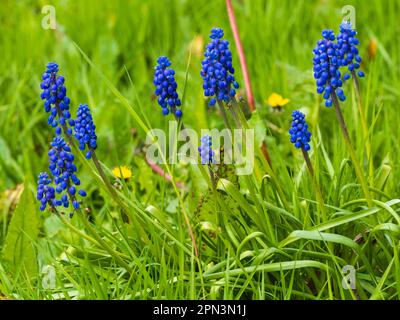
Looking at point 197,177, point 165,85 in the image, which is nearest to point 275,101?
point 197,177

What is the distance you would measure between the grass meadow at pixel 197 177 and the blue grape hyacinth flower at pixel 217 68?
63 mm

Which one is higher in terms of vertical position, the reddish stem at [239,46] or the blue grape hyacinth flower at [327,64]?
the reddish stem at [239,46]

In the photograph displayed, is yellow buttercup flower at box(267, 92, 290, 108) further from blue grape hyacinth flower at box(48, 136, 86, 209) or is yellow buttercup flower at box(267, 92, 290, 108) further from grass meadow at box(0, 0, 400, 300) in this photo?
blue grape hyacinth flower at box(48, 136, 86, 209)

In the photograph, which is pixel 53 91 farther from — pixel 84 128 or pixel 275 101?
pixel 275 101

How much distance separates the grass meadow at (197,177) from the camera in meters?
2.49

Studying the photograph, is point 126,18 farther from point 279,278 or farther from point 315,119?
point 279,278

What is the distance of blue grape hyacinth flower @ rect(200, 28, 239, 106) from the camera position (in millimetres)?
2371

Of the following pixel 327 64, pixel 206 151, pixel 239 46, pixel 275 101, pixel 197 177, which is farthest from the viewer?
pixel 275 101

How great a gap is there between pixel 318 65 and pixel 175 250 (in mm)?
782

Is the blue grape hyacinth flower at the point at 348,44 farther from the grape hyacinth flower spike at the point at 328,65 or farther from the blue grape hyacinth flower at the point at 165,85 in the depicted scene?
the blue grape hyacinth flower at the point at 165,85

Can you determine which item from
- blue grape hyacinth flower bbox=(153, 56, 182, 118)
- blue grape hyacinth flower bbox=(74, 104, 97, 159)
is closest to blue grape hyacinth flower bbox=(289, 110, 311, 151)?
blue grape hyacinth flower bbox=(153, 56, 182, 118)

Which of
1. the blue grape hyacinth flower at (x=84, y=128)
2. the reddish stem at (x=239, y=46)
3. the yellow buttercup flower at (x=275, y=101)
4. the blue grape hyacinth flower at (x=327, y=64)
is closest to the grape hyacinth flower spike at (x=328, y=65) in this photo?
the blue grape hyacinth flower at (x=327, y=64)

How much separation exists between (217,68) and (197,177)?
2.17 ft

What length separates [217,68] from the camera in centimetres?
237
